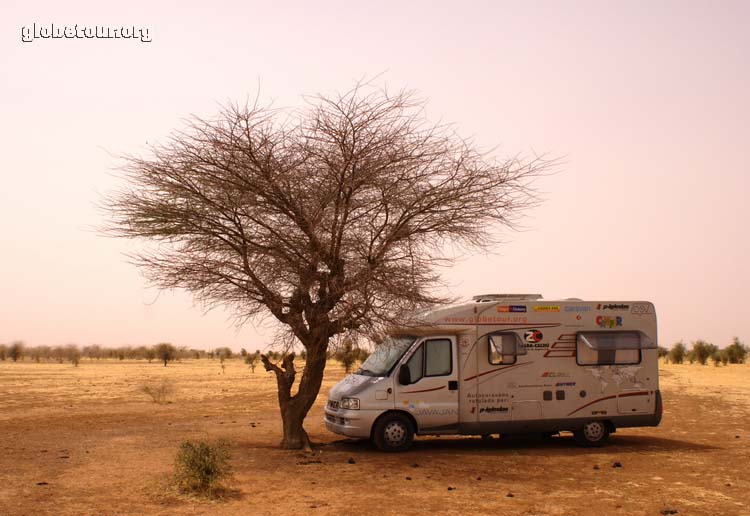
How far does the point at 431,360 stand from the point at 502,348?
1.58m

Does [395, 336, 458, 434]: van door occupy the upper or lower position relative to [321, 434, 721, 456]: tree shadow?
upper

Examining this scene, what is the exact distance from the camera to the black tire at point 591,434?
682 inches

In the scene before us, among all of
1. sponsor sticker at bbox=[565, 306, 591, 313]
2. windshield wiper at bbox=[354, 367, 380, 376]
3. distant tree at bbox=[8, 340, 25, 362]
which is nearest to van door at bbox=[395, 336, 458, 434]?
windshield wiper at bbox=[354, 367, 380, 376]

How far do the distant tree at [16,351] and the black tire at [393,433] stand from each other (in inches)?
3153

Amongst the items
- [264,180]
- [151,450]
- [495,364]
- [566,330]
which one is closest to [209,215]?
[264,180]

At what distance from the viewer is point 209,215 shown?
16.1 m

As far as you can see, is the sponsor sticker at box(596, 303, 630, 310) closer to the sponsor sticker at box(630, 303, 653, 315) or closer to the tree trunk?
the sponsor sticker at box(630, 303, 653, 315)

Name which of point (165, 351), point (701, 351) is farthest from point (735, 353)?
point (165, 351)

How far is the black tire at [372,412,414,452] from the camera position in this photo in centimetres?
1599

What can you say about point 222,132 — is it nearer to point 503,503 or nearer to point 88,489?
point 88,489

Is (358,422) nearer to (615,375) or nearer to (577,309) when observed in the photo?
(577,309)

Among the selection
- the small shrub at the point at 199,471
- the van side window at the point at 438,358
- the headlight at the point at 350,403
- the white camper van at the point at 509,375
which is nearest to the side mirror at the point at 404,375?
the white camper van at the point at 509,375

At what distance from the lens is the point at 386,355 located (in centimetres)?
1686

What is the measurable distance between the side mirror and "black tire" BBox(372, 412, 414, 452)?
0.68 meters
